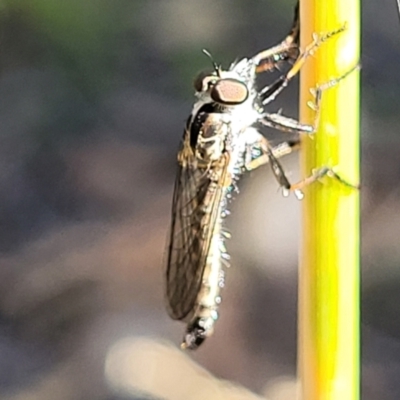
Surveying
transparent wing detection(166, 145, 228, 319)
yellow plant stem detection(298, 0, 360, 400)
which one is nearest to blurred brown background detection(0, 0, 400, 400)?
transparent wing detection(166, 145, 228, 319)

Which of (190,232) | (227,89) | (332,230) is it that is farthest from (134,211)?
(332,230)

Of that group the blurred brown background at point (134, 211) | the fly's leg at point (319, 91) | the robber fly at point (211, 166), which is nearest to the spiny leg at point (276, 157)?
the robber fly at point (211, 166)

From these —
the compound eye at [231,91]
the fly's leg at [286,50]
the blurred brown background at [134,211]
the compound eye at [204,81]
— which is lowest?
the fly's leg at [286,50]

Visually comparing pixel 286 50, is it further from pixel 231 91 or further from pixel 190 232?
pixel 190 232

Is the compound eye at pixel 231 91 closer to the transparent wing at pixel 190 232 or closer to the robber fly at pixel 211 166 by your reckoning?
the robber fly at pixel 211 166

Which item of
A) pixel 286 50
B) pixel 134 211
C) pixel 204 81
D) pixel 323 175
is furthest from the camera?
pixel 134 211

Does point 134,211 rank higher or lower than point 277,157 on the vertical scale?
higher

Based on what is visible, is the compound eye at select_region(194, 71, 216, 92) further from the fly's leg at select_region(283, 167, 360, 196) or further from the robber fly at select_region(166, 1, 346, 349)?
the fly's leg at select_region(283, 167, 360, 196)
